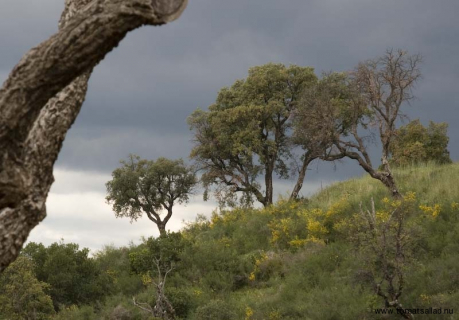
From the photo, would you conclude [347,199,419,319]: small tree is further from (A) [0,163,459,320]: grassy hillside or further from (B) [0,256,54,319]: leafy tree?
(B) [0,256,54,319]: leafy tree

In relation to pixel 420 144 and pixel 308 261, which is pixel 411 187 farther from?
pixel 420 144

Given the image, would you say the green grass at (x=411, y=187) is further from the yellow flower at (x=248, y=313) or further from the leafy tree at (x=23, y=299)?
the leafy tree at (x=23, y=299)

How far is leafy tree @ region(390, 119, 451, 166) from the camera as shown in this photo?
4525 centimetres

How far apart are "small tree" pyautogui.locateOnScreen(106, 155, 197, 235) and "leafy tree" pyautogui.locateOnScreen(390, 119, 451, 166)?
1548cm

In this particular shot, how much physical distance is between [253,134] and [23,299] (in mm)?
21987

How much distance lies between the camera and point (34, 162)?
6.96m

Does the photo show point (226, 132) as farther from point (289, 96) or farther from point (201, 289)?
point (201, 289)

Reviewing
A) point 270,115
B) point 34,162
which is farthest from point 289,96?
point 34,162

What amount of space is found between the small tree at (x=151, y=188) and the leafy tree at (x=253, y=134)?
4.34 meters

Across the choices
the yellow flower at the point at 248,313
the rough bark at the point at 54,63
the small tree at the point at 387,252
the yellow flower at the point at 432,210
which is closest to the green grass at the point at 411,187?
the yellow flower at the point at 432,210

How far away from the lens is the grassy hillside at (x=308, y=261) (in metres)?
23.5

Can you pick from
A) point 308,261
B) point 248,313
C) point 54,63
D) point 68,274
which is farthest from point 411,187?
point 54,63

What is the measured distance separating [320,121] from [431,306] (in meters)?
15.5

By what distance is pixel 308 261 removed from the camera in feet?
94.9
